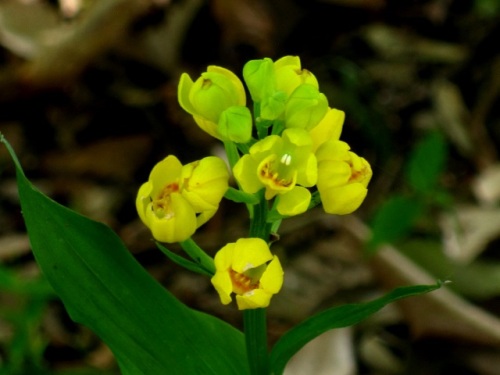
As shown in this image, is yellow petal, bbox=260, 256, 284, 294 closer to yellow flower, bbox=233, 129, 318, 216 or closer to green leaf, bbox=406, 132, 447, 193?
yellow flower, bbox=233, 129, 318, 216

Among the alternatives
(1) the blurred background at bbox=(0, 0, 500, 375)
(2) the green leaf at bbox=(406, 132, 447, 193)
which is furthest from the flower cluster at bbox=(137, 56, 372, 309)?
(2) the green leaf at bbox=(406, 132, 447, 193)

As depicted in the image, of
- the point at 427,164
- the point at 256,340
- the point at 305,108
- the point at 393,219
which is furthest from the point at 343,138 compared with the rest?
the point at 305,108

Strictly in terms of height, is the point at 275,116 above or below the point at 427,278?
above

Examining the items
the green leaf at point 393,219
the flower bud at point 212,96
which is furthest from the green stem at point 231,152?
the green leaf at point 393,219

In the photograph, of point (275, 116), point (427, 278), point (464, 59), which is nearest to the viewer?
point (275, 116)

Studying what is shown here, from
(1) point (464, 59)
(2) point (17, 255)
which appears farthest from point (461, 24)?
(2) point (17, 255)

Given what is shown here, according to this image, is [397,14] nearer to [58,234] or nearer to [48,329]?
[48,329]

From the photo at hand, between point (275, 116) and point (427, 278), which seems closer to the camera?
point (275, 116)

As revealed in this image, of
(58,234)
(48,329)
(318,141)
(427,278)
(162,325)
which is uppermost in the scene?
(318,141)
